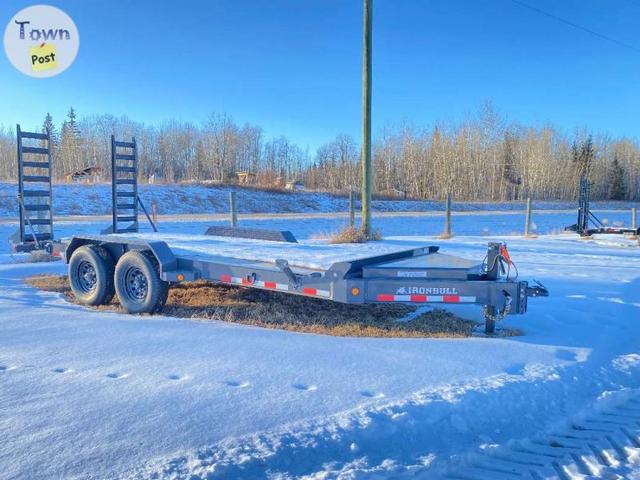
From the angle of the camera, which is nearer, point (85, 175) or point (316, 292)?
point (316, 292)

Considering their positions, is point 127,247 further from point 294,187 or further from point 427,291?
point 294,187

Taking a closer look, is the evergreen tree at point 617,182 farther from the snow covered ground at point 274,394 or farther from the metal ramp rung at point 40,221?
the metal ramp rung at point 40,221

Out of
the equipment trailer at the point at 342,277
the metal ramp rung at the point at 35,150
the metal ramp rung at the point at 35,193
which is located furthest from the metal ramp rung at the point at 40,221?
the equipment trailer at the point at 342,277

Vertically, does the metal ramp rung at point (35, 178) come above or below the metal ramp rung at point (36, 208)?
above

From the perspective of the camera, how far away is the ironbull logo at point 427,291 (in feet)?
15.8

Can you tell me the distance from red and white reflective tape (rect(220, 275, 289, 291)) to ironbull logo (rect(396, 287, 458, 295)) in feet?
3.56

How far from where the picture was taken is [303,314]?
19.8 feet

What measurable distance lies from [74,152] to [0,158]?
9.85m

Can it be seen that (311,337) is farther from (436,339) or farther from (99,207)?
(99,207)

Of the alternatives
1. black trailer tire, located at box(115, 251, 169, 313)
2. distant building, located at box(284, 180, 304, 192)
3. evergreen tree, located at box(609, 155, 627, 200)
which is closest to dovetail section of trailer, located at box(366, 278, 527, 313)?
black trailer tire, located at box(115, 251, 169, 313)

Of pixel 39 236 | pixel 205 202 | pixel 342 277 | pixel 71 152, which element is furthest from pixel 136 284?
pixel 71 152

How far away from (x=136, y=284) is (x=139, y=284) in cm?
4

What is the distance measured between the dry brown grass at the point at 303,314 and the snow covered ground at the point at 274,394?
0.39m

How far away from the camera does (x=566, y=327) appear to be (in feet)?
18.3
